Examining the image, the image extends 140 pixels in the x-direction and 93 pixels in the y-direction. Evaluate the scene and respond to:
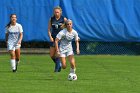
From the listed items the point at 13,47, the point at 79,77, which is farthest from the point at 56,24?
the point at 79,77

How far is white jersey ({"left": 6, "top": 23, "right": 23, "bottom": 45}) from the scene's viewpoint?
17.3 metres

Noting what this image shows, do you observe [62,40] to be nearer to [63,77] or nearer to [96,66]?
[63,77]

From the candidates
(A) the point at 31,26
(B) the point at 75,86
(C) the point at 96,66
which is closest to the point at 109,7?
(A) the point at 31,26

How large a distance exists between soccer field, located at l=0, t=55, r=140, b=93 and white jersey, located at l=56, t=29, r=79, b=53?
796 millimetres

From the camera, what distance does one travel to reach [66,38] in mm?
15234

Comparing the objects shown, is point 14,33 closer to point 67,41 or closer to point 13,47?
point 13,47

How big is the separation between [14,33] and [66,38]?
8.85ft

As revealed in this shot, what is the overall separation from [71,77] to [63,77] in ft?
2.99

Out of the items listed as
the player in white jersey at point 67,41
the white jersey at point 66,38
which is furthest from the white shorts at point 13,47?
the white jersey at point 66,38

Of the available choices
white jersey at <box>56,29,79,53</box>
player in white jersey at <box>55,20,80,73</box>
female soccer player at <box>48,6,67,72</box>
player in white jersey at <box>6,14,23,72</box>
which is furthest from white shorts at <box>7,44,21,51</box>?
white jersey at <box>56,29,79,53</box>

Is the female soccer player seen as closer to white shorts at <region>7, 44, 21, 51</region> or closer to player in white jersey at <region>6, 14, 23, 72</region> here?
player in white jersey at <region>6, 14, 23, 72</region>

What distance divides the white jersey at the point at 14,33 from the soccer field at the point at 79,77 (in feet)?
3.14

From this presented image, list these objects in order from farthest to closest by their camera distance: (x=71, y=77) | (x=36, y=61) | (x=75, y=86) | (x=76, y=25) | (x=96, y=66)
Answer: (x=76, y=25) → (x=36, y=61) → (x=96, y=66) → (x=71, y=77) → (x=75, y=86)

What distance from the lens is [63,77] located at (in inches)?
616
